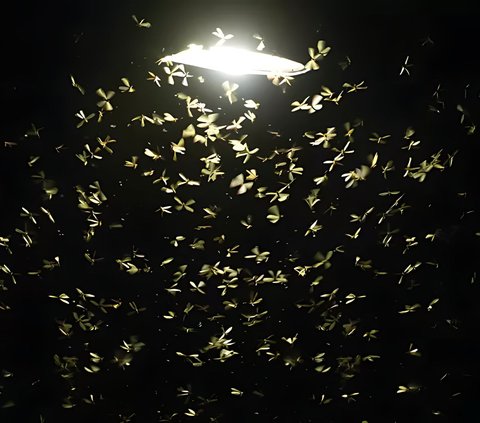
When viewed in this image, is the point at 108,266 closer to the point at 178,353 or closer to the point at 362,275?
the point at 178,353

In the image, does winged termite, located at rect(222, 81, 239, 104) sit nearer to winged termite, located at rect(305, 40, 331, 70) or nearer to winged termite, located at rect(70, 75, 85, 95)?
winged termite, located at rect(305, 40, 331, 70)

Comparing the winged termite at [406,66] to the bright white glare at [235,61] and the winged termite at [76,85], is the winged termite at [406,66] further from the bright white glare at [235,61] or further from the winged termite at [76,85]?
the winged termite at [76,85]

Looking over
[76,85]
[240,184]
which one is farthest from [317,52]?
[76,85]

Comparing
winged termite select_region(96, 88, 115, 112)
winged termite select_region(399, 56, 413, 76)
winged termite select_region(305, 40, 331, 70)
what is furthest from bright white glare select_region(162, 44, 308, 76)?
winged termite select_region(399, 56, 413, 76)

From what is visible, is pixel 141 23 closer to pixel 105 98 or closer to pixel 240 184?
pixel 105 98

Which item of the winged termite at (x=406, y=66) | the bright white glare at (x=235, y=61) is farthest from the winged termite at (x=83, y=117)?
the winged termite at (x=406, y=66)

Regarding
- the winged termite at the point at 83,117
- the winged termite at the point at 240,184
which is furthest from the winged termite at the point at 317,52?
the winged termite at the point at 83,117

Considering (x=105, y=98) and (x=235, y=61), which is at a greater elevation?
(x=235, y=61)

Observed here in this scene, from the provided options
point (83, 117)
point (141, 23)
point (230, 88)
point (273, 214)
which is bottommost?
point (273, 214)

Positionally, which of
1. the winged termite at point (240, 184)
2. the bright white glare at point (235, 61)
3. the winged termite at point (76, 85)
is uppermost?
the bright white glare at point (235, 61)

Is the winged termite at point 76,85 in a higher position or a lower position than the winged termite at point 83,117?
higher
